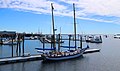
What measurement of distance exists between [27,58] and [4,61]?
6.56 m

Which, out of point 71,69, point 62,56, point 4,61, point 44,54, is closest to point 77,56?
point 62,56

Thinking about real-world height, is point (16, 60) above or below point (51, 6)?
below

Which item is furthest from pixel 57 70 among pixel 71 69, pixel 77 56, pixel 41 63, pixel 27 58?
pixel 77 56

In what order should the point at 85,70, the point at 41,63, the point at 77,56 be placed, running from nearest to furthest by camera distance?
the point at 85,70 < the point at 41,63 < the point at 77,56

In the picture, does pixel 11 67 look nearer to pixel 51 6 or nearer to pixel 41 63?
pixel 41 63

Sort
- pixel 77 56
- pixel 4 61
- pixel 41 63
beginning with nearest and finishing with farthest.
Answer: pixel 4 61 < pixel 41 63 < pixel 77 56

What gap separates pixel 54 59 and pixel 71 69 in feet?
35.1

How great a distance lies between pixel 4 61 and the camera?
49125 millimetres

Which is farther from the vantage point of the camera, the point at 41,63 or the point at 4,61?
the point at 41,63

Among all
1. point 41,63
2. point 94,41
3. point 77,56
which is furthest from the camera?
point 94,41

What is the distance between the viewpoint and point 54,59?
5647 cm

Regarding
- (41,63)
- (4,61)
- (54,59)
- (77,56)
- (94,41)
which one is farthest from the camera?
(94,41)

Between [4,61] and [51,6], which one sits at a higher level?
[51,6]

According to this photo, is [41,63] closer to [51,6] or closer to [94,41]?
[51,6]
